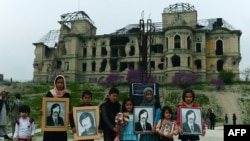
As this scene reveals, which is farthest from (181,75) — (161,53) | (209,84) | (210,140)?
(210,140)

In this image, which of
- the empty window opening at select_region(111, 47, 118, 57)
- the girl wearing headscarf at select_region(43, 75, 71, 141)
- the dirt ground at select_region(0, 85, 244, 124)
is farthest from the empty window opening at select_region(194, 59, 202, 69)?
the girl wearing headscarf at select_region(43, 75, 71, 141)

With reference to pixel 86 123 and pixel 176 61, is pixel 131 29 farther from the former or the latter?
pixel 86 123

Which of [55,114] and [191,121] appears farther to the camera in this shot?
[55,114]

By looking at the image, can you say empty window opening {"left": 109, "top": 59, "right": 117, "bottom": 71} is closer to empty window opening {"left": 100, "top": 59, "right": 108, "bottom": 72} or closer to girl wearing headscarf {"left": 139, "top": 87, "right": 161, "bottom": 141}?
empty window opening {"left": 100, "top": 59, "right": 108, "bottom": 72}

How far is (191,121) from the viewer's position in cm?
821

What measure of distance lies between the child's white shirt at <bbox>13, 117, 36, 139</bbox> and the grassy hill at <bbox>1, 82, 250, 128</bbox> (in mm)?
30722

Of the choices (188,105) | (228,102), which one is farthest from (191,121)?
(228,102)

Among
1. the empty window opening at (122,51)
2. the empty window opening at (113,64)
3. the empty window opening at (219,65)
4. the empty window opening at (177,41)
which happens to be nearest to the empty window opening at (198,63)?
the empty window opening at (219,65)

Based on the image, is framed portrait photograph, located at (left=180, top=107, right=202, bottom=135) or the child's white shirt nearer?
framed portrait photograph, located at (left=180, top=107, right=202, bottom=135)

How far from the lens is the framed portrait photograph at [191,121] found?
8156mm

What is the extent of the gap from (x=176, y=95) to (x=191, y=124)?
4080cm

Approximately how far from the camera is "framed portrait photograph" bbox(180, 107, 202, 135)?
26.8ft

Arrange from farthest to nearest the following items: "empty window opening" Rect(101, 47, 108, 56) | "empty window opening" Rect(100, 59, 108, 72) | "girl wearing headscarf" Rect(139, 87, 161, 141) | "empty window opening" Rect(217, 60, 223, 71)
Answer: "empty window opening" Rect(101, 47, 108, 56), "empty window opening" Rect(100, 59, 108, 72), "empty window opening" Rect(217, 60, 223, 71), "girl wearing headscarf" Rect(139, 87, 161, 141)

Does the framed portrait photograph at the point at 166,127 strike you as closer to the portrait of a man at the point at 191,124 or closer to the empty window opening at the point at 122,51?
the portrait of a man at the point at 191,124
